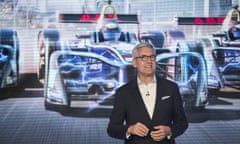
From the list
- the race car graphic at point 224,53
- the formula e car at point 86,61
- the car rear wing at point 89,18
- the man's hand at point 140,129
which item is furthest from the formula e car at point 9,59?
the man's hand at point 140,129

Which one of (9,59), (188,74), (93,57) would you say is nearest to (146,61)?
(93,57)

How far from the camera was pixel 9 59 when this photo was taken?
3098mm

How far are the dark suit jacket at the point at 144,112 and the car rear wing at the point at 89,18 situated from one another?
1682 mm

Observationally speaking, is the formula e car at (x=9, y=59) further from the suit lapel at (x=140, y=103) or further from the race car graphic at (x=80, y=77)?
the suit lapel at (x=140, y=103)

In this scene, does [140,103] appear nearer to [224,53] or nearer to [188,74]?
[188,74]

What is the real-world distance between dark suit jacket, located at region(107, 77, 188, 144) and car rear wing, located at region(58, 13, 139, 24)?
1.68 metres

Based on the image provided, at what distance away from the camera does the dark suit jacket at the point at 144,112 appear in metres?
1.51

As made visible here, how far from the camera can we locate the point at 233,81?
332 cm

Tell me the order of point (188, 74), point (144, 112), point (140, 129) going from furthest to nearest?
point (188, 74), point (144, 112), point (140, 129)

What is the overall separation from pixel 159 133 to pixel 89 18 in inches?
75.1

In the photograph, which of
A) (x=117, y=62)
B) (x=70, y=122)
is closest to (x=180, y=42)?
(x=117, y=62)

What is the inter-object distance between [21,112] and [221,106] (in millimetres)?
1781

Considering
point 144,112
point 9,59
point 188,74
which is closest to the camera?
point 144,112

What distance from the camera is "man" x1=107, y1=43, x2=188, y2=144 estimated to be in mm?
1507
